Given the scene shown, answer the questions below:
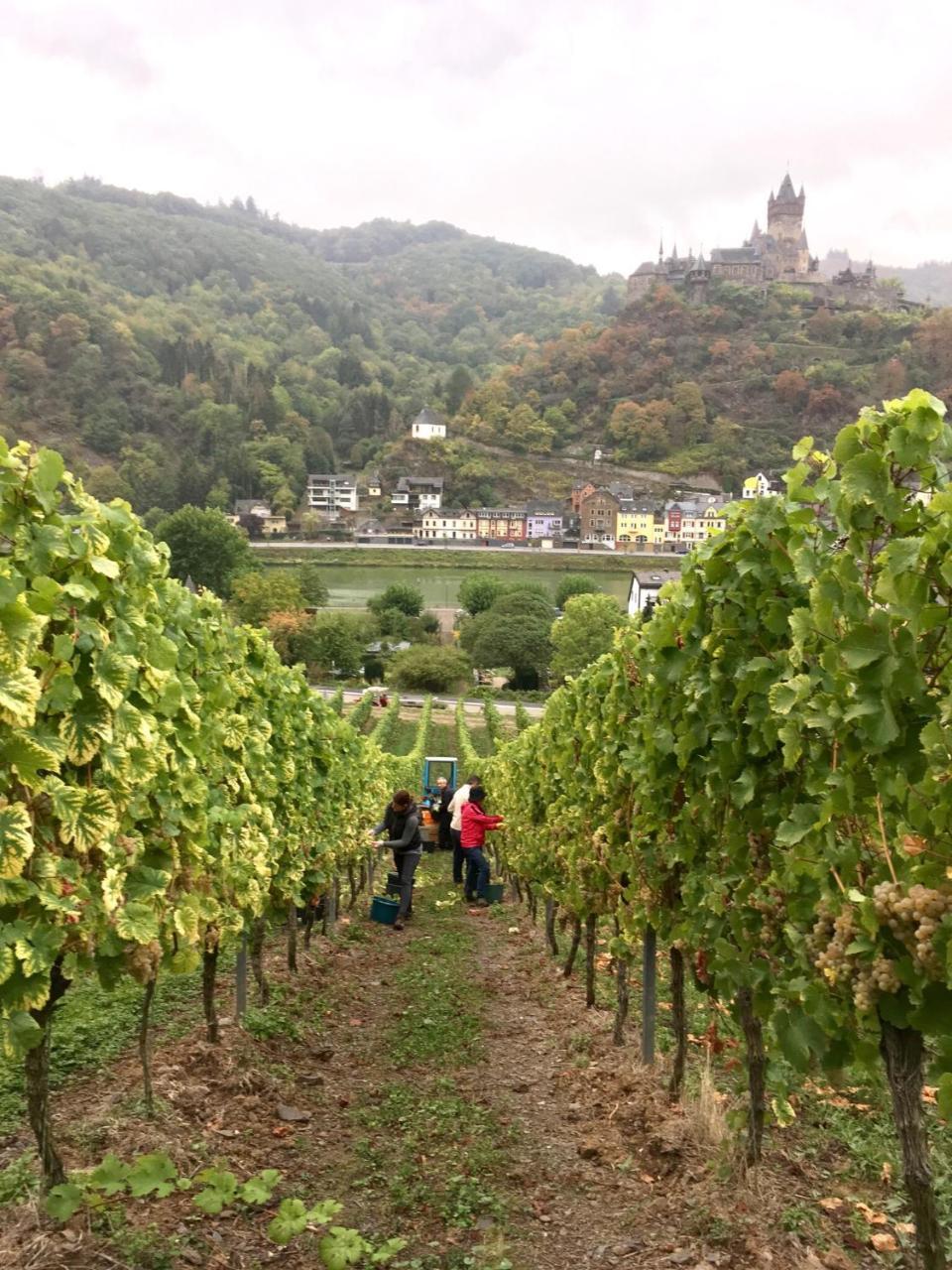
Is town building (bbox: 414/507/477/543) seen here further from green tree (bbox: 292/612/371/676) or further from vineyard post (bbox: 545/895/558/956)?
vineyard post (bbox: 545/895/558/956)

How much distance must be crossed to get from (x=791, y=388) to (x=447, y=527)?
191 feet

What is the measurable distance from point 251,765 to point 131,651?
3.24m

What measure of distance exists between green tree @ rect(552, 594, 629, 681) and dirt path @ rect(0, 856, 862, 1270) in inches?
2177

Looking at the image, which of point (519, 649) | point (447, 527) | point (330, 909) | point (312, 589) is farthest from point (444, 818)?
point (447, 527)

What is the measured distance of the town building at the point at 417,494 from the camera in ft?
403

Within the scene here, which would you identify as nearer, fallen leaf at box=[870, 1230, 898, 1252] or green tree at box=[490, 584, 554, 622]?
fallen leaf at box=[870, 1230, 898, 1252]

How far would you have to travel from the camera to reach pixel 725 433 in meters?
131

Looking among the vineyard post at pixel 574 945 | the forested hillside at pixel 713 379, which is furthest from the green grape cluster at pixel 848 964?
the forested hillside at pixel 713 379

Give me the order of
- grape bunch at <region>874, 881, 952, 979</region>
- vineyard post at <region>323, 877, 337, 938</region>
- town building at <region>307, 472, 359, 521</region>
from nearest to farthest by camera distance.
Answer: grape bunch at <region>874, 881, 952, 979</region>
vineyard post at <region>323, 877, 337, 938</region>
town building at <region>307, 472, 359, 521</region>

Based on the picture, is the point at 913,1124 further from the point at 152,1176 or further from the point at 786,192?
the point at 786,192

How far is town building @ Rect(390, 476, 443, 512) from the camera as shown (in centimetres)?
12294

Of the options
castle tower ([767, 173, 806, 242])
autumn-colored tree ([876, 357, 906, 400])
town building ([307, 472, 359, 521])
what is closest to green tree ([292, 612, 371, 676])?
town building ([307, 472, 359, 521])

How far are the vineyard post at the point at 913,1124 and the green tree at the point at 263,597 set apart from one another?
66610 millimetres

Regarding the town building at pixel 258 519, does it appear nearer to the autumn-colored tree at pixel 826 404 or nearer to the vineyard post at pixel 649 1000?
the autumn-colored tree at pixel 826 404
